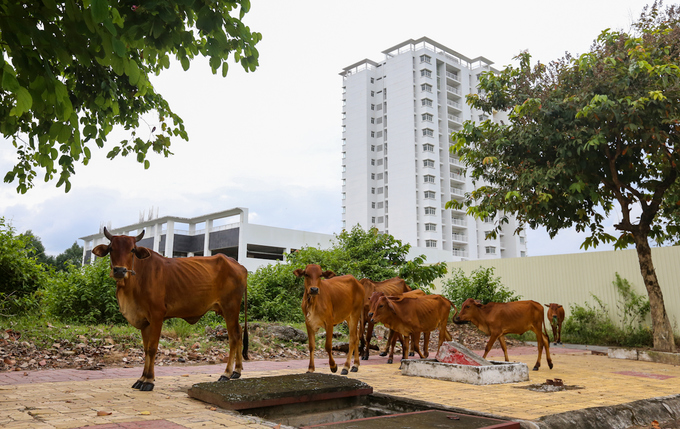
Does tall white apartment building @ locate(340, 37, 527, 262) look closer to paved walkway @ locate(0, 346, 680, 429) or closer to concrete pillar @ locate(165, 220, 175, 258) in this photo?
concrete pillar @ locate(165, 220, 175, 258)

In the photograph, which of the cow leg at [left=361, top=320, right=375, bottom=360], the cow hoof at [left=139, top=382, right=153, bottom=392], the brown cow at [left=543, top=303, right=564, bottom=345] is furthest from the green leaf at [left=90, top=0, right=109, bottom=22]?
the brown cow at [left=543, top=303, right=564, bottom=345]

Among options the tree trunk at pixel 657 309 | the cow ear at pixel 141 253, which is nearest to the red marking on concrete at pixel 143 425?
the cow ear at pixel 141 253

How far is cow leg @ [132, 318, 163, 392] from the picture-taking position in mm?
6109

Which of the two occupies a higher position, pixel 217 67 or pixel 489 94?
pixel 489 94

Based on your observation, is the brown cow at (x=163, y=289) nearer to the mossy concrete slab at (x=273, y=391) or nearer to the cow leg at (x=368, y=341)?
the mossy concrete slab at (x=273, y=391)

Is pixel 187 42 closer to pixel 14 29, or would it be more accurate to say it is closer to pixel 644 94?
pixel 14 29

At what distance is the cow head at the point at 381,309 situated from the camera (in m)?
9.06

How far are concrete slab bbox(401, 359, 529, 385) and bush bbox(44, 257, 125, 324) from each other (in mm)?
8599

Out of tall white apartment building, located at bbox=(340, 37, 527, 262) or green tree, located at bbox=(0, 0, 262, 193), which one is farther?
tall white apartment building, located at bbox=(340, 37, 527, 262)

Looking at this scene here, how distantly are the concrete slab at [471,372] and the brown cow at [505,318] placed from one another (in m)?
1.20

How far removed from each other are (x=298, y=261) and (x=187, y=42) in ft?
47.3

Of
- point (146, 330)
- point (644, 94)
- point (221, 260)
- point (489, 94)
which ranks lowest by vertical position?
point (146, 330)

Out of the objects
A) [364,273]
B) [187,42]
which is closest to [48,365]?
[187,42]

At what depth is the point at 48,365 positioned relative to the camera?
838 centimetres
